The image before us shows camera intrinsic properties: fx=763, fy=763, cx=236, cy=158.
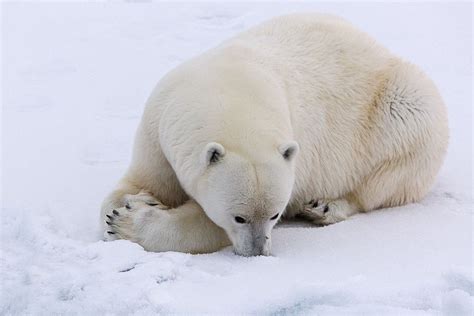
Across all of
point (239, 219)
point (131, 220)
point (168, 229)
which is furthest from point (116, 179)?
point (239, 219)

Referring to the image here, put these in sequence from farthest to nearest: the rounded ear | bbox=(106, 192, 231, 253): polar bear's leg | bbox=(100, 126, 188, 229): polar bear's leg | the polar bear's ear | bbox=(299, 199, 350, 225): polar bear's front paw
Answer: bbox=(299, 199, 350, 225): polar bear's front paw → bbox=(100, 126, 188, 229): polar bear's leg → bbox=(106, 192, 231, 253): polar bear's leg → the rounded ear → the polar bear's ear

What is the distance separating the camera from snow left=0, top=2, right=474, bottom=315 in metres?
2.93

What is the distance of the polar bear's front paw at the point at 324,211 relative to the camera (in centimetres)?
413

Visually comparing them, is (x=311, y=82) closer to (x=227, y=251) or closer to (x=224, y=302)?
(x=227, y=251)

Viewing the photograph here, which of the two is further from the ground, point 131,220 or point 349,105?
point 349,105

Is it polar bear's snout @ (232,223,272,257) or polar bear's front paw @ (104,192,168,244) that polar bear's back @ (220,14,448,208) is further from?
polar bear's front paw @ (104,192,168,244)

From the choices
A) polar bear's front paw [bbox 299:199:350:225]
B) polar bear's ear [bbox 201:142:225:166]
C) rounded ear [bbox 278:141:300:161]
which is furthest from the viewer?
A: polar bear's front paw [bbox 299:199:350:225]

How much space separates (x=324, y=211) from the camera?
4152mm

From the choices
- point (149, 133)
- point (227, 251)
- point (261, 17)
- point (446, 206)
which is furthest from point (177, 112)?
point (261, 17)

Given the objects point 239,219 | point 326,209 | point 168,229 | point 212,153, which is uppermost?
point 212,153

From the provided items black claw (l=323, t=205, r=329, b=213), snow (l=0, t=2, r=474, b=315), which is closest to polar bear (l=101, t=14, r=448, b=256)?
black claw (l=323, t=205, r=329, b=213)

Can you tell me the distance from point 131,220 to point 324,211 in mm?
1113

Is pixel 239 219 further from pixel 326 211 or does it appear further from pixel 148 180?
pixel 326 211

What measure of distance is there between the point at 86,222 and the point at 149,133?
0.56 m
